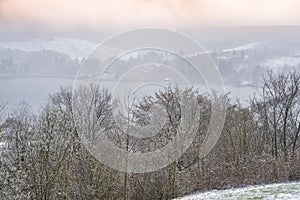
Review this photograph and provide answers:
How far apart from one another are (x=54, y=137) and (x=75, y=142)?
3.43 feet

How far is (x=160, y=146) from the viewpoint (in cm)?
1634

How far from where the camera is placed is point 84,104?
23969 millimetres

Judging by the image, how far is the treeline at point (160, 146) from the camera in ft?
44.8

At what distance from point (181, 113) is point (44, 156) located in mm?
7324

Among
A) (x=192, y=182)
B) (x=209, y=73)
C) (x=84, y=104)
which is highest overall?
(x=209, y=73)

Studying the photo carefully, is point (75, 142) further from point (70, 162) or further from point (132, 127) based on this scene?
point (132, 127)

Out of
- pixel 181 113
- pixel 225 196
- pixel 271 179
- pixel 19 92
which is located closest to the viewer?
pixel 225 196

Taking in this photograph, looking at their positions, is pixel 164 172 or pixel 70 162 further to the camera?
pixel 164 172

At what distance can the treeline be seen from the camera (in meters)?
13.6

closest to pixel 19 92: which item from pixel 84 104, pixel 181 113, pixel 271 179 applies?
pixel 84 104

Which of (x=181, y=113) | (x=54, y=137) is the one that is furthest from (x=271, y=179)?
(x=54, y=137)

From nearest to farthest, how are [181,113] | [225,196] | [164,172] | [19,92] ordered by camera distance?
[225,196], [164,172], [181,113], [19,92]

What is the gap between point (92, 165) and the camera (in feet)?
47.5

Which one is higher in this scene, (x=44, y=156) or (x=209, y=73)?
(x=209, y=73)
